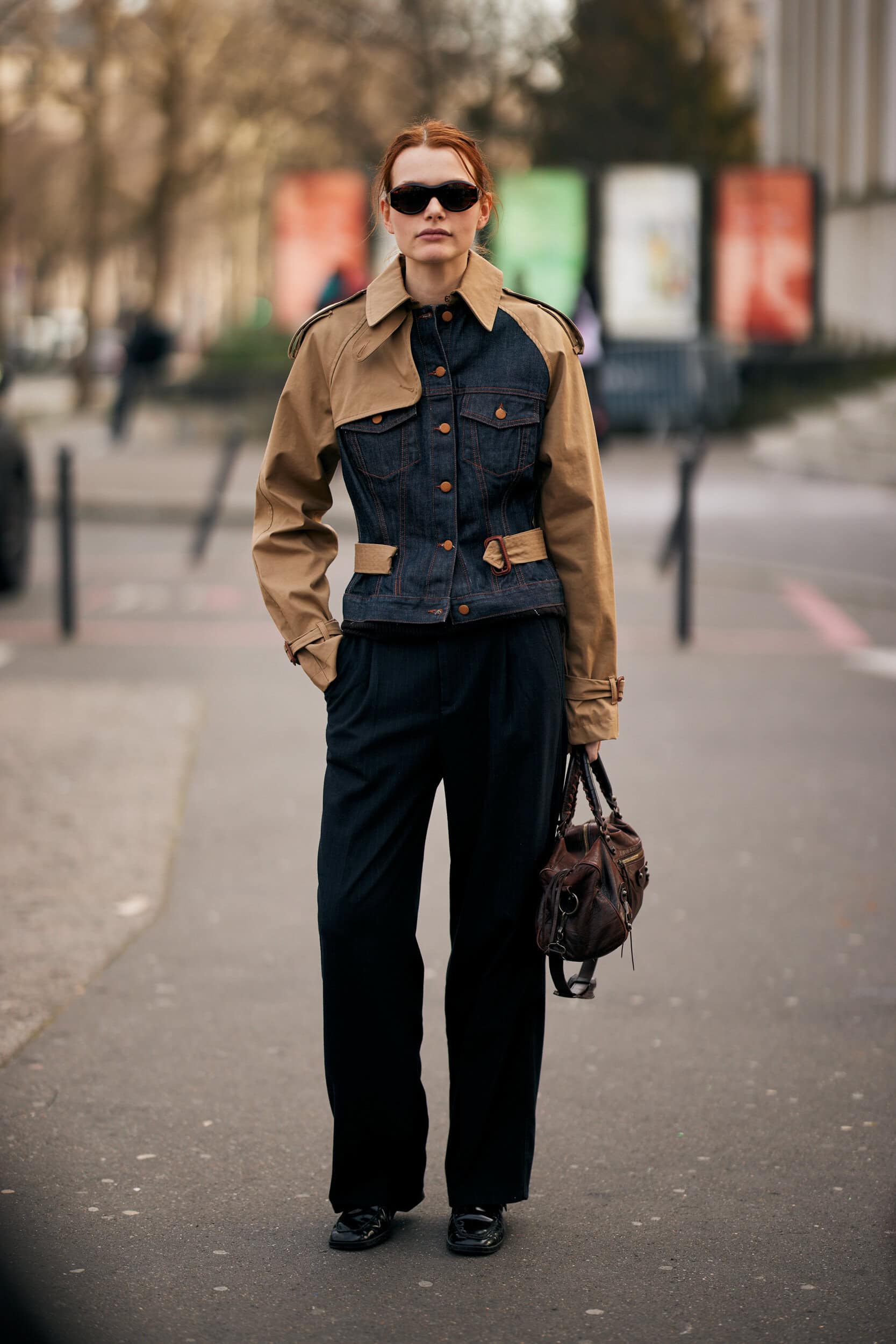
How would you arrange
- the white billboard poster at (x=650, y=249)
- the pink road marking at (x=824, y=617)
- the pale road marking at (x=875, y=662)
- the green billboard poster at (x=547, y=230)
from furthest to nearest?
the white billboard poster at (x=650, y=249), the green billboard poster at (x=547, y=230), the pink road marking at (x=824, y=617), the pale road marking at (x=875, y=662)

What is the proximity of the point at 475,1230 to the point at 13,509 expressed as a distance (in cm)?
991

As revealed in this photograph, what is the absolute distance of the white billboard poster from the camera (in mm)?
30328

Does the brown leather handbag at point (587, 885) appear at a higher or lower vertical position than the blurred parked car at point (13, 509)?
lower

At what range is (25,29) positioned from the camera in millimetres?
28609

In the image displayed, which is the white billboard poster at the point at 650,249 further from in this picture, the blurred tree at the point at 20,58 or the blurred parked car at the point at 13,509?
the blurred parked car at the point at 13,509

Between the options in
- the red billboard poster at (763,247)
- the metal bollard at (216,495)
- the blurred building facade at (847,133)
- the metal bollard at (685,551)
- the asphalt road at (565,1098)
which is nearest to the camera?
the asphalt road at (565,1098)

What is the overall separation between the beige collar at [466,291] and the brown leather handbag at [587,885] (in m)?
0.81

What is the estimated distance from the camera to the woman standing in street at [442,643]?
11.1 feet

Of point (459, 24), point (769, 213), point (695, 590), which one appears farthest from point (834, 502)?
point (459, 24)

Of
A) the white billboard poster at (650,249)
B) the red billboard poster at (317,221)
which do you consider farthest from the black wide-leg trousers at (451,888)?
the red billboard poster at (317,221)

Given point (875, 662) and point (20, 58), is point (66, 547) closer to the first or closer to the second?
point (875, 662)

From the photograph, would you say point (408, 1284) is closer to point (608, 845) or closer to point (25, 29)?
point (608, 845)

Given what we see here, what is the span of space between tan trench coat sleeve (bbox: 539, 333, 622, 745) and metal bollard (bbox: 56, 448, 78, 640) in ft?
25.0

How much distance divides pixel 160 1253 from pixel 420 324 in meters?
1.73
